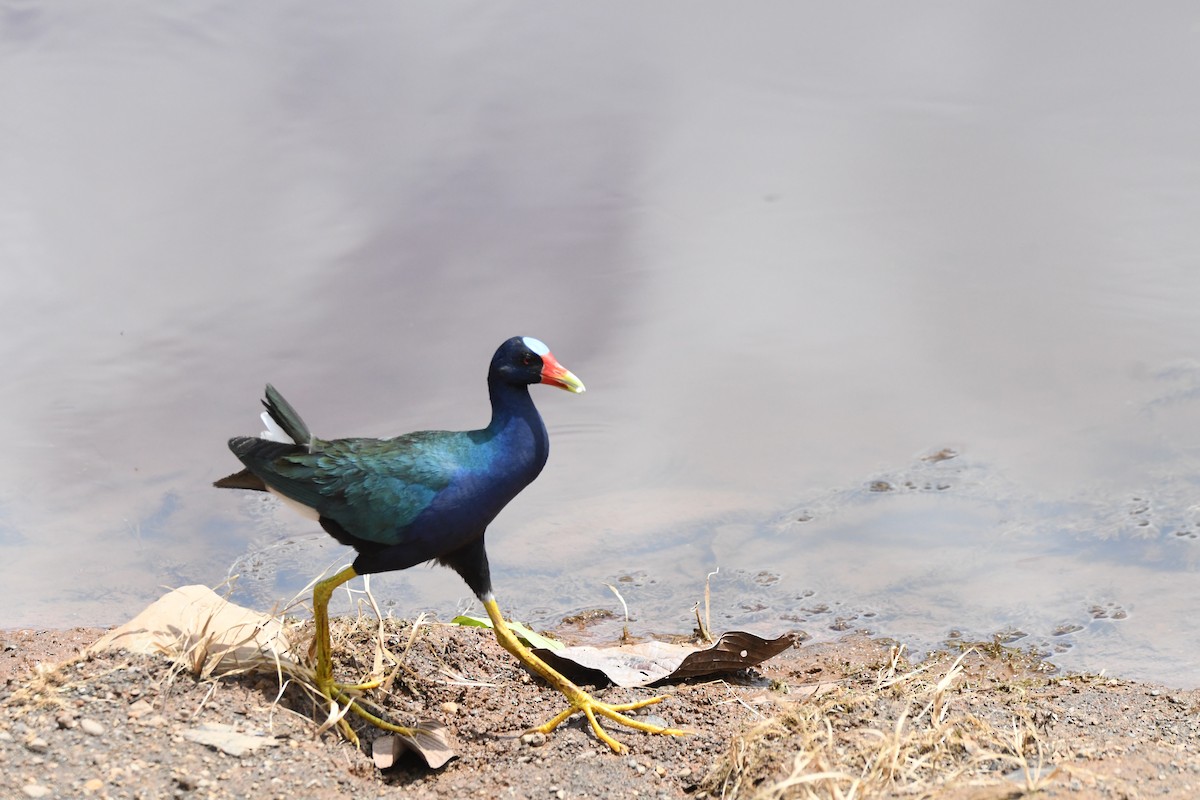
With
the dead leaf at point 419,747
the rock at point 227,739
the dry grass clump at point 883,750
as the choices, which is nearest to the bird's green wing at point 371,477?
the dead leaf at point 419,747

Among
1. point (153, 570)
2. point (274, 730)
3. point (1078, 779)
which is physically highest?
point (1078, 779)

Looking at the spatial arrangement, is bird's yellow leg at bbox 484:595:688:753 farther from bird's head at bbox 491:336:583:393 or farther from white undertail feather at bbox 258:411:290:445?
white undertail feather at bbox 258:411:290:445

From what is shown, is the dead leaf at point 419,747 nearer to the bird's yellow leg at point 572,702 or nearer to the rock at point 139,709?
the bird's yellow leg at point 572,702

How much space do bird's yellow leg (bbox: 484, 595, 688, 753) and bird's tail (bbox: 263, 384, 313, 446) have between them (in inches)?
35.1

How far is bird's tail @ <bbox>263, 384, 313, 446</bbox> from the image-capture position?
4715mm

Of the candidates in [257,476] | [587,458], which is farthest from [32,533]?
[587,458]

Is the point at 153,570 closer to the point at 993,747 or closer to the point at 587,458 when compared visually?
the point at 587,458

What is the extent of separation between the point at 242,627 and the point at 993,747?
2549 millimetres

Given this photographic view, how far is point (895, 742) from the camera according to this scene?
369 cm

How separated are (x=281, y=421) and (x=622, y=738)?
65.2 inches

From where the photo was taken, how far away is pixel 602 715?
457cm

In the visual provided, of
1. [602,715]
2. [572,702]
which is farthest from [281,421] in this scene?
[602,715]

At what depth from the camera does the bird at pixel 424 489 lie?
14.6 feet

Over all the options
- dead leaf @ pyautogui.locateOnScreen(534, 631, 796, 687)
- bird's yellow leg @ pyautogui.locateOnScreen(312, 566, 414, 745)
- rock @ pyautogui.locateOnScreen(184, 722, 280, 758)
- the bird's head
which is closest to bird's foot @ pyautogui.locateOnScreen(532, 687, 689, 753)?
dead leaf @ pyautogui.locateOnScreen(534, 631, 796, 687)
